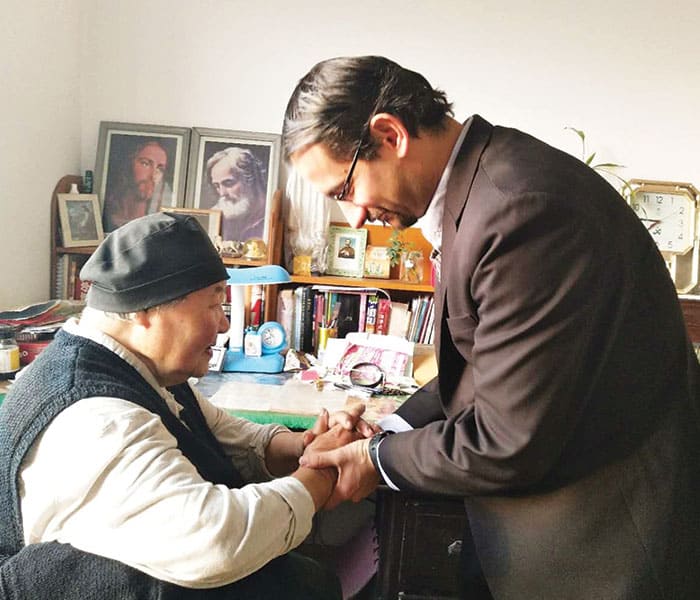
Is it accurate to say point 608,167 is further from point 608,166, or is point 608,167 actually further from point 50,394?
point 50,394

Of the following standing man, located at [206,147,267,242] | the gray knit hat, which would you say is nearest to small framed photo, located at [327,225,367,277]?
standing man, located at [206,147,267,242]

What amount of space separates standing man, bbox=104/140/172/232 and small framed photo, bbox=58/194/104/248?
0.21ft

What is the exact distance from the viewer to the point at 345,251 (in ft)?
8.68

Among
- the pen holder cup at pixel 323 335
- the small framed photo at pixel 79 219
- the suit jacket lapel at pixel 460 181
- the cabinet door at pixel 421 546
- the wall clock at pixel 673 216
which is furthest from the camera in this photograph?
the wall clock at pixel 673 216

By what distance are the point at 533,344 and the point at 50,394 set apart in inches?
33.0

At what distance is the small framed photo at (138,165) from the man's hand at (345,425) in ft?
5.30

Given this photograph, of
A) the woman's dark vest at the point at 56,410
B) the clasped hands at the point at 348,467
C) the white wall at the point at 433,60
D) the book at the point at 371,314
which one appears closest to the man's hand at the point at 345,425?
the clasped hands at the point at 348,467

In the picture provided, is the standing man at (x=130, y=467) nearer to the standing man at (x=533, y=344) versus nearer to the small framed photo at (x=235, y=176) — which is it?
the standing man at (x=533, y=344)

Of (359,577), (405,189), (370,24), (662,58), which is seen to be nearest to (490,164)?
(405,189)

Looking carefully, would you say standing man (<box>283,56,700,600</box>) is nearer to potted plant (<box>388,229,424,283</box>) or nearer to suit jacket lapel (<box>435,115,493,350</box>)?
suit jacket lapel (<box>435,115,493,350</box>)

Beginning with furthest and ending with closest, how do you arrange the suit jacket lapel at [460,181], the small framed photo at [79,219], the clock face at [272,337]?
the small framed photo at [79,219], the clock face at [272,337], the suit jacket lapel at [460,181]

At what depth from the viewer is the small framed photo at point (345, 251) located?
2.63 m

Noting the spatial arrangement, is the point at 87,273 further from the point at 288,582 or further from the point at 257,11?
the point at 257,11

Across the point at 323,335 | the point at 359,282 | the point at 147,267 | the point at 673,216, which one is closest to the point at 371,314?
the point at 359,282
